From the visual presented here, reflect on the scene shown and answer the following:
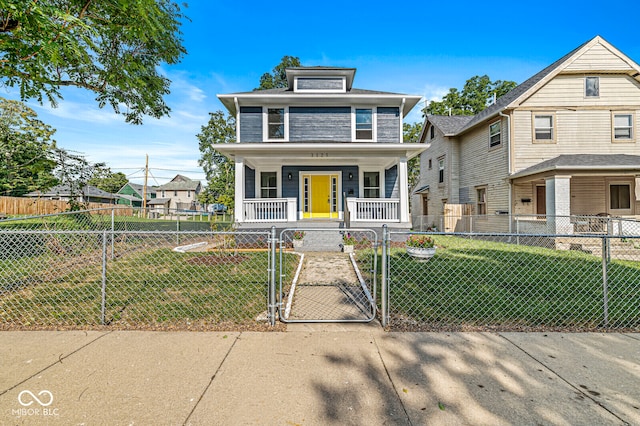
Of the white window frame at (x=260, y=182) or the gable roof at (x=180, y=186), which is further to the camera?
the gable roof at (x=180, y=186)

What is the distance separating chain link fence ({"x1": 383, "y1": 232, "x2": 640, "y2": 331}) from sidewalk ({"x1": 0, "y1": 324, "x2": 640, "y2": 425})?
15.4 inches

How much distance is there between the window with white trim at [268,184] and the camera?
13.0 m

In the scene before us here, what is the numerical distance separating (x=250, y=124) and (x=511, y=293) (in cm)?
1169

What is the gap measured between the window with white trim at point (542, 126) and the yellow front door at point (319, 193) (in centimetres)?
975

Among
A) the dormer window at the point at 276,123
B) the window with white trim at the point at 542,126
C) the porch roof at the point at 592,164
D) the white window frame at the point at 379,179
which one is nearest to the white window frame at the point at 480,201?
the porch roof at the point at 592,164

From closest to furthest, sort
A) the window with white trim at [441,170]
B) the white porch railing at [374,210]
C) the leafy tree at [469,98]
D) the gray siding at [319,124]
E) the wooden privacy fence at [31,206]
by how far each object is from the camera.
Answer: the white porch railing at [374,210] < the wooden privacy fence at [31,206] < the gray siding at [319,124] < the window with white trim at [441,170] < the leafy tree at [469,98]

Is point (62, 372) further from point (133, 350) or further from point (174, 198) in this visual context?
point (174, 198)

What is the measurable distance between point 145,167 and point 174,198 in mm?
28080

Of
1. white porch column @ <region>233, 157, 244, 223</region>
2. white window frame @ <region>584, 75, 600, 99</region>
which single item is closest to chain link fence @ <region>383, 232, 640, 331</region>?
white porch column @ <region>233, 157, 244, 223</region>

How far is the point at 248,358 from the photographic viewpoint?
3041 mm

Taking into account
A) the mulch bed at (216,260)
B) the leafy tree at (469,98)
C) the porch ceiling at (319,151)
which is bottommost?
the mulch bed at (216,260)

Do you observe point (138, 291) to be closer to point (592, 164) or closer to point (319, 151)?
point (319, 151)

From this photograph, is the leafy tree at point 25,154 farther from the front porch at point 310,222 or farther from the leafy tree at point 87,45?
the front porch at point 310,222

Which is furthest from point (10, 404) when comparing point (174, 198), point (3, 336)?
point (174, 198)
